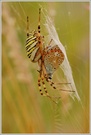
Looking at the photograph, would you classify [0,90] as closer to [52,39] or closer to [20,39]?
[20,39]

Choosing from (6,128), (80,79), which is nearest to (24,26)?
(80,79)

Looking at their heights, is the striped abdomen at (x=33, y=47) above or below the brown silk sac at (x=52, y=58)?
above

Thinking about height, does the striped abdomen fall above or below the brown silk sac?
above
